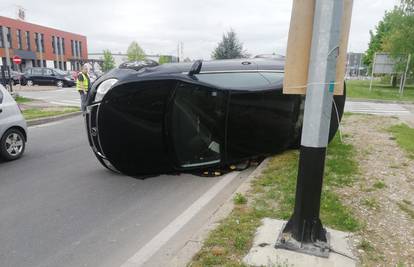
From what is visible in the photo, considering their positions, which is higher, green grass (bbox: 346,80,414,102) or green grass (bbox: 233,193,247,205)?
green grass (bbox: 233,193,247,205)

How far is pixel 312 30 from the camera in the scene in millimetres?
2852

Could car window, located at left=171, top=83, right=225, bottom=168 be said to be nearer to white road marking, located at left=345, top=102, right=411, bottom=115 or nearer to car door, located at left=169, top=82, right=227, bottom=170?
car door, located at left=169, top=82, right=227, bottom=170

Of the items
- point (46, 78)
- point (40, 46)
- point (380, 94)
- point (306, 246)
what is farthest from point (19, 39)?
point (306, 246)

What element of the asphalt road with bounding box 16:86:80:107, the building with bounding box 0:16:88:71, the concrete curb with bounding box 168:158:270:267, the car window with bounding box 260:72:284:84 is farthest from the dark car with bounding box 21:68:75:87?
the concrete curb with bounding box 168:158:270:267

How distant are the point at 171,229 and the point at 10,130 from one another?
4811 mm

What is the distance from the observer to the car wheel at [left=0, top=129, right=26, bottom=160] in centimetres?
670

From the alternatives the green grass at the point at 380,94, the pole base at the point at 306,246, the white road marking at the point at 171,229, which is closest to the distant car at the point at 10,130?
the white road marking at the point at 171,229

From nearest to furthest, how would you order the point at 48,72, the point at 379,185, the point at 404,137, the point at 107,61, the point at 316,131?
the point at 316,131
the point at 379,185
the point at 404,137
the point at 48,72
the point at 107,61

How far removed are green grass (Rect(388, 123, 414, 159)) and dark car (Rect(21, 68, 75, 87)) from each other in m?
27.9

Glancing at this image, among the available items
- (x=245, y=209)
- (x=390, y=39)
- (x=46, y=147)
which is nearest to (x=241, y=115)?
(x=245, y=209)

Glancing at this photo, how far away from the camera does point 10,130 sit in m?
6.89

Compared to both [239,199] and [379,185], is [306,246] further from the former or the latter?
[379,185]

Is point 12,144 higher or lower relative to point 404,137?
lower

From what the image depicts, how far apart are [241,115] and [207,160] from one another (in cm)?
93
